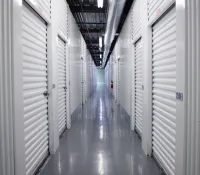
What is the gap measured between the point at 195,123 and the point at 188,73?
18.1 inches

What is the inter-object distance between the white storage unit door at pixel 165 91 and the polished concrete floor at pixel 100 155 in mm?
336

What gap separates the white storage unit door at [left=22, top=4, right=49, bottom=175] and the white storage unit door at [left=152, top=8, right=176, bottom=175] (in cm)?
191

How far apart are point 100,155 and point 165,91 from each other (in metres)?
1.62

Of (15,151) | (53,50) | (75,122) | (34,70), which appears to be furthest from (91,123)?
(15,151)

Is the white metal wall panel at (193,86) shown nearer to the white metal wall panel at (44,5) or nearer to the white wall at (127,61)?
the white metal wall panel at (44,5)

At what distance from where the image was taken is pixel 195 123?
1546 mm

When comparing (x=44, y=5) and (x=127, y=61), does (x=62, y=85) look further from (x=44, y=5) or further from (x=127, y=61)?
(x=127, y=61)

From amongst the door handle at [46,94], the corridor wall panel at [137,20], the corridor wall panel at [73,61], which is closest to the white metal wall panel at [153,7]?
the corridor wall panel at [137,20]

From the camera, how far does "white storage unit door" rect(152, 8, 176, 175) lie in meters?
2.26

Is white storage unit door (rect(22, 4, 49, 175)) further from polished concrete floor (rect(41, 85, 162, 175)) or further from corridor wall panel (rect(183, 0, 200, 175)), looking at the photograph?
corridor wall panel (rect(183, 0, 200, 175))

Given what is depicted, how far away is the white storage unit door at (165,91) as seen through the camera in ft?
7.41

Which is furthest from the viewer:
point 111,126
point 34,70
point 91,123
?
point 91,123

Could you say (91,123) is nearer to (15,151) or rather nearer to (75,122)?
(75,122)

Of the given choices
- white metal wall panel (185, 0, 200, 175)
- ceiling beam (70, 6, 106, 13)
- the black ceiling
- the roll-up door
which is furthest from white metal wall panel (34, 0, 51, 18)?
ceiling beam (70, 6, 106, 13)
